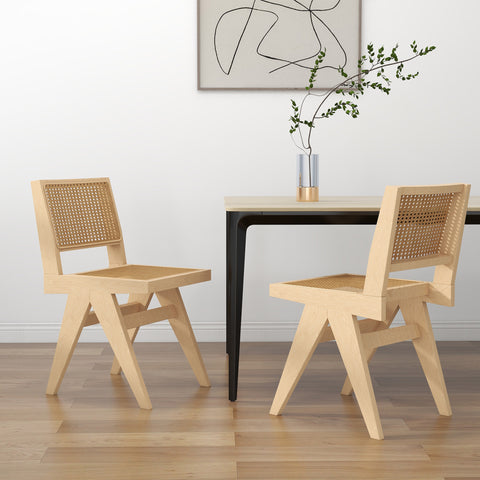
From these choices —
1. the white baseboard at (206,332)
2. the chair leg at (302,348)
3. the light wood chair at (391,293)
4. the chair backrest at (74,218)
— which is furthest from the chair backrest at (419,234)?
the white baseboard at (206,332)

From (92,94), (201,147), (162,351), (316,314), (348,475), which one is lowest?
(162,351)

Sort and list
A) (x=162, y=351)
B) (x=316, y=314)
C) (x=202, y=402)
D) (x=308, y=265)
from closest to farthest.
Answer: (x=316, y=314) → (x=202, y=402) → (x=162, y=351) → (x=308, y=265)

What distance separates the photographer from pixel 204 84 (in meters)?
3.00

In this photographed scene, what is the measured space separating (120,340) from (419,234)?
1.00 metres

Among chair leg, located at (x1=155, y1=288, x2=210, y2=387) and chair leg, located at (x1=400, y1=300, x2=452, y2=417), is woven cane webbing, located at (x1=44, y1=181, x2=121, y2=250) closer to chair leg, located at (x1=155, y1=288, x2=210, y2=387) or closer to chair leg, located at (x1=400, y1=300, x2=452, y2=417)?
chair leg, located at (x1=155, y1=288, x2=210, y2=387)

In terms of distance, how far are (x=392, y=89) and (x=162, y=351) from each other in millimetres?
1624

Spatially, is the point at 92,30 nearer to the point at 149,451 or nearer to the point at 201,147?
the point at 201,147

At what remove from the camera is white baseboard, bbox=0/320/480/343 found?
10.1 ft

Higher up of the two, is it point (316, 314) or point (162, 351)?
point (316, 314)

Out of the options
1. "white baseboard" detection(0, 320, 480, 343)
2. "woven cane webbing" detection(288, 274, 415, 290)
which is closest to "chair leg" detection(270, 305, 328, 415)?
"woven cane webbing" detection(288, 274, 415, 290)

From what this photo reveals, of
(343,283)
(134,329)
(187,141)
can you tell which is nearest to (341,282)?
(343,283)

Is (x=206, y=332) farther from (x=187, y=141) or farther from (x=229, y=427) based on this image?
(x=229, y=427)

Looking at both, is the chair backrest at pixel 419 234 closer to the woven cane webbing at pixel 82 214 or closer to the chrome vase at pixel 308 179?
the chrome vase at pixel 308 179

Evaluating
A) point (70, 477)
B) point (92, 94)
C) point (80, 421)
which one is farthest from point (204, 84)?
point (70, 477)
